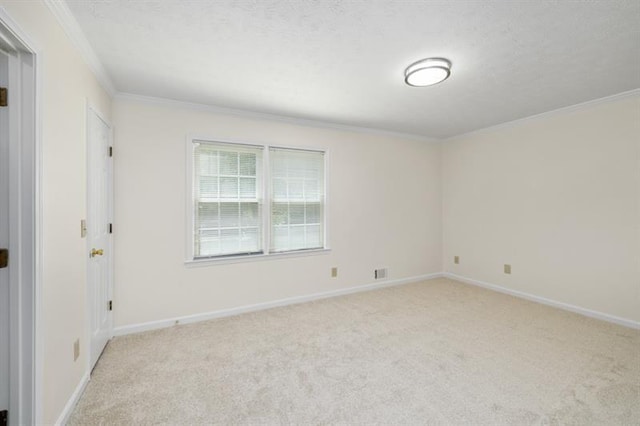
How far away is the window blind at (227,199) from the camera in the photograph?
3.23 m

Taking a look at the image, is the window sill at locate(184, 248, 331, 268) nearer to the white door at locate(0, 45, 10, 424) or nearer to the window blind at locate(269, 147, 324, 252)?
the window blind at locate(269, 147, 324, 252)

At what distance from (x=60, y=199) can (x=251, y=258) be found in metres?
2.03

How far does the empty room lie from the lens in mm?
1636

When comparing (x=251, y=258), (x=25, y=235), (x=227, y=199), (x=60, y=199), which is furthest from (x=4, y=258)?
(x=251, y=258)

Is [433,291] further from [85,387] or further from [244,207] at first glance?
[85,387]

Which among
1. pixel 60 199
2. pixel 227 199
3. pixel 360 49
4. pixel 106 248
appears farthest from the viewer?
pixel 227 199

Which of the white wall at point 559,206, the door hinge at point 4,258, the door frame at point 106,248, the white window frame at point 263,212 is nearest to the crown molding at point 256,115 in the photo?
the white window frame at point 263,212

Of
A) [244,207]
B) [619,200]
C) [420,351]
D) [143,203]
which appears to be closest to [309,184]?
[244,207]

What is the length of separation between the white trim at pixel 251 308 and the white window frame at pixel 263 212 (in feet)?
1.88

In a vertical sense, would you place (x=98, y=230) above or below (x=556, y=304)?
above

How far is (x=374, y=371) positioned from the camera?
222 centimetres

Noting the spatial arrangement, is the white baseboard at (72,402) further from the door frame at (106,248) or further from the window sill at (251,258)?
the window sill at (251,258)

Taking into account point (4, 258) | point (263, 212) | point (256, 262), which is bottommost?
point (256, 262)

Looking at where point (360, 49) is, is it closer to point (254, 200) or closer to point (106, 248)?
point (254, 200)
